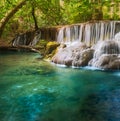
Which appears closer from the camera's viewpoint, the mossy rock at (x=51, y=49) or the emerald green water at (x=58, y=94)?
the emerald green water at (x=58, y=94)

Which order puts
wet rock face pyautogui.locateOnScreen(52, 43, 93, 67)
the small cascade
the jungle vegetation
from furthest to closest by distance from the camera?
the small cascade
the jungle vegetation
wet rock face pyautogui.locateOnScreen(52, 43, 93, 67)

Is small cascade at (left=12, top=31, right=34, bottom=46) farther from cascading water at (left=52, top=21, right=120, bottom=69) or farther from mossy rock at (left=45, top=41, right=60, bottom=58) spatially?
mossy rock at (left=45, top=41, right=60, bottom=58)

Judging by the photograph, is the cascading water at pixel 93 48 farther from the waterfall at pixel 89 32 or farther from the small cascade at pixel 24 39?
the small cascade at pixel 24 39

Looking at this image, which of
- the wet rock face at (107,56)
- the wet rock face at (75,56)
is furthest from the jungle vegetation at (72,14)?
the wet rock face at (107,56)

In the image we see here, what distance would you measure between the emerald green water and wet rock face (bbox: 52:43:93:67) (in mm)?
1063

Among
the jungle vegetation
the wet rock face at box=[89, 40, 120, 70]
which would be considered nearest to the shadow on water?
the wet rock face at box=[89, 40, 120, 70]

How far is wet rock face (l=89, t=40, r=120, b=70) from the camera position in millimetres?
12998

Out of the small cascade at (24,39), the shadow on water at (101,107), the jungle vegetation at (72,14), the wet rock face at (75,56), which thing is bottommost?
the shadow on water at (101,107)

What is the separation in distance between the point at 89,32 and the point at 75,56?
468cm

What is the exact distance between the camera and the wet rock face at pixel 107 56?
1300 centimetres

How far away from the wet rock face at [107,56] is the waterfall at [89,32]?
8.40 ft

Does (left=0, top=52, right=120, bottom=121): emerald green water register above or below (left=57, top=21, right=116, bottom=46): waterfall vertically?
below

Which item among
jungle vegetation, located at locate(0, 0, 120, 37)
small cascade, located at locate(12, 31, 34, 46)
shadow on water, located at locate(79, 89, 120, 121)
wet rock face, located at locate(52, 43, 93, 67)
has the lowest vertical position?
shadow on water, located at locate(79, 89, 120, 121)

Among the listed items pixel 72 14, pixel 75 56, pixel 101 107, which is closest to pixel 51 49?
pixel 75 56
